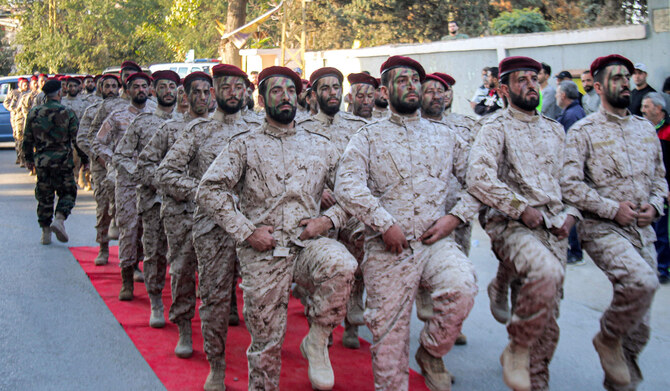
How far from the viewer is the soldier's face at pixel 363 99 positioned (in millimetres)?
8516

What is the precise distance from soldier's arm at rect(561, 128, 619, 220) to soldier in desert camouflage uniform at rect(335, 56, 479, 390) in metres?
0.72

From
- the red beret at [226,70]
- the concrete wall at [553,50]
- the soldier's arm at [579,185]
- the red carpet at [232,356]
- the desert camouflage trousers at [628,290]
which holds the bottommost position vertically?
the red carpet at [232,356]

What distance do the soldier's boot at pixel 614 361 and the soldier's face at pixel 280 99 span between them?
8.44 feet

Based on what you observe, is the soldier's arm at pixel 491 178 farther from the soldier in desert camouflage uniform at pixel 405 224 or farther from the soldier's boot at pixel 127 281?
the soldier's boot at pixel 127 281

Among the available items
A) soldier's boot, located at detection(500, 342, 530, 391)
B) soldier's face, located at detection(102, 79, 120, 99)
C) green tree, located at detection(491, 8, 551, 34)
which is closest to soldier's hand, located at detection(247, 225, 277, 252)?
soldier's boot, located at detection(500, 342, 530, 391)

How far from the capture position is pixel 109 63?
44.6m

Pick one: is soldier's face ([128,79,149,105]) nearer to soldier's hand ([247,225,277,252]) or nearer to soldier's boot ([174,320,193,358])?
soldier's boot ([174,320,193,358])

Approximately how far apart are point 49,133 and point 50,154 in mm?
303

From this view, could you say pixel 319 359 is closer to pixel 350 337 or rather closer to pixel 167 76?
pixel 350 337

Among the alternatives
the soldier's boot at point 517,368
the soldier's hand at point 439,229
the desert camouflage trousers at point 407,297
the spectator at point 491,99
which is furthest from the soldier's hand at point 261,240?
the spectator at point 491,99

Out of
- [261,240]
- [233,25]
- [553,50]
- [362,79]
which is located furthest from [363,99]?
[233,25]

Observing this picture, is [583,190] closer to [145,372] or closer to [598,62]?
[598,62]

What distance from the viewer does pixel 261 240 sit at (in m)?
4.88

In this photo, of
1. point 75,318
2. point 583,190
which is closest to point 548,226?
point 583,190
